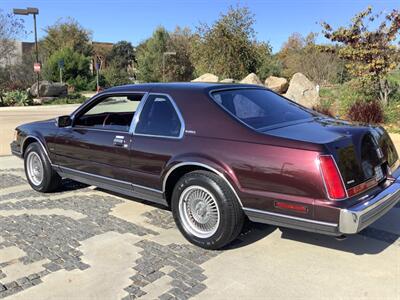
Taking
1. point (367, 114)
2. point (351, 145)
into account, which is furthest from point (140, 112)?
point (367, 114)

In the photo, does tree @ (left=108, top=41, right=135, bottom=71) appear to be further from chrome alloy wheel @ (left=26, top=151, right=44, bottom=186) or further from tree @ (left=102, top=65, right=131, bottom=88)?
chrome alloy wheel @ (left=26, top=151, right=44, bottom=186)

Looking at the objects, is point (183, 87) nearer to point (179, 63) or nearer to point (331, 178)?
point (331, 178)

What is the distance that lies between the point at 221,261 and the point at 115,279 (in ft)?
3.07

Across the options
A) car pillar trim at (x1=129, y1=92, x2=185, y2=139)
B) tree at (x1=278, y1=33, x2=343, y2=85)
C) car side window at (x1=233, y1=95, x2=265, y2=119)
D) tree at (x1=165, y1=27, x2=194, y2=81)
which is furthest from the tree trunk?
tree at (x1=165, y1=27, x2=194, y2=81)

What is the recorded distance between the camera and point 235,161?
371 cm

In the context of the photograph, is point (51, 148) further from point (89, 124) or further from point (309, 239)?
point (309, 239)

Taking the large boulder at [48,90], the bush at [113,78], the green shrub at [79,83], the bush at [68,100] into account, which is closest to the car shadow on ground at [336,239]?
the bush at [68,100]

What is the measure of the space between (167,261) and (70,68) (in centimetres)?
4214

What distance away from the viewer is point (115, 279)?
3549 mm

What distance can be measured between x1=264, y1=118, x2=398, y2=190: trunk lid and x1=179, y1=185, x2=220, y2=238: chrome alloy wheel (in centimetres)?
85

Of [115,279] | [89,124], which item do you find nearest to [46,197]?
[89,124]

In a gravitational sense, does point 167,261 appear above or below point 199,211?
below

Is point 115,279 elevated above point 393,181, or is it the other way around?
point 393,181

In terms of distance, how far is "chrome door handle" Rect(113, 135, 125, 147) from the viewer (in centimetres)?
468
